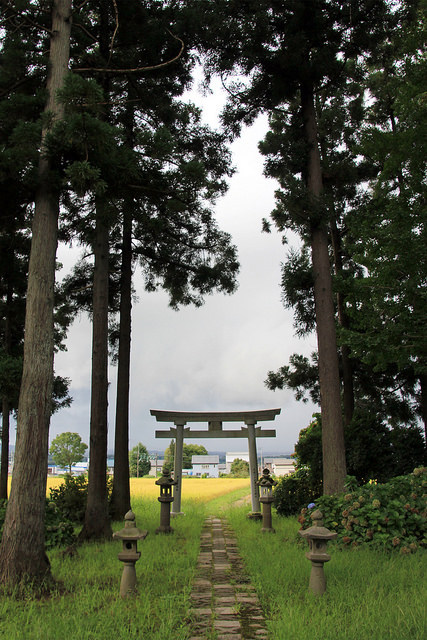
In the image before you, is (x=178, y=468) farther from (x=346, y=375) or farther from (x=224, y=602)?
(x=224, y=602)

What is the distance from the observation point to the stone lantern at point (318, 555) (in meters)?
4.60

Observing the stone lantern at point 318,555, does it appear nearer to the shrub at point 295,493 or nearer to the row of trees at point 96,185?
the row of trees at point 96,185

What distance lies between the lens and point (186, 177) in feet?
20.4

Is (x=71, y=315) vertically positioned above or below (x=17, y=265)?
below

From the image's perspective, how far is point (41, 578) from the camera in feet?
16.4

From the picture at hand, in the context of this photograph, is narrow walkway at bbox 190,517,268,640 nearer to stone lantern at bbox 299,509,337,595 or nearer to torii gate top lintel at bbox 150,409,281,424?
stone lantern at bbox 299,509,337,595

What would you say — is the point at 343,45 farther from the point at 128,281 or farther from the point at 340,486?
the point at 340,486

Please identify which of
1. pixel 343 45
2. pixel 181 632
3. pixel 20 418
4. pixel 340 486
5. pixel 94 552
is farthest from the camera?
pixel 343 45

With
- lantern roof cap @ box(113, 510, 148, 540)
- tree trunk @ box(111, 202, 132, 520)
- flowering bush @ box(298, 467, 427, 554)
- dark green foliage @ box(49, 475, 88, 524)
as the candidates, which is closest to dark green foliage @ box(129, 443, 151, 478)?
dark green foliage @ box(49, 475, 88, 524)

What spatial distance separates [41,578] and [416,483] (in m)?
5.76

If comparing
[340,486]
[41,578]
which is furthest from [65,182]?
[340,486]

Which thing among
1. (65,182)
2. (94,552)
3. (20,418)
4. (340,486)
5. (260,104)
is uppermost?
(260,104)

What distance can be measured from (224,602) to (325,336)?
211 inches

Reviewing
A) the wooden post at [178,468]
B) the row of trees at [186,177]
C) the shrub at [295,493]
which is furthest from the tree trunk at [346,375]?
the wooden post at [178,468]
